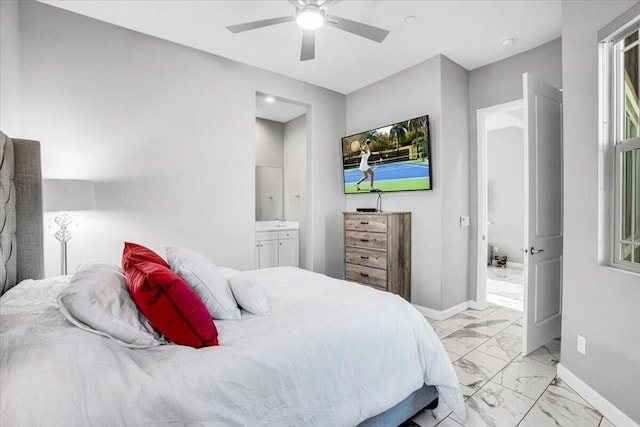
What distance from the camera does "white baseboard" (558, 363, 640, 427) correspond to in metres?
1.69

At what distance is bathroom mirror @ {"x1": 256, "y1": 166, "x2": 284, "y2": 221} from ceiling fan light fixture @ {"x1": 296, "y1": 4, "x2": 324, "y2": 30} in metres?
3.22

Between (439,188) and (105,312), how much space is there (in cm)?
319

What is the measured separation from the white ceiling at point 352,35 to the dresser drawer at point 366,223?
5.94 feet

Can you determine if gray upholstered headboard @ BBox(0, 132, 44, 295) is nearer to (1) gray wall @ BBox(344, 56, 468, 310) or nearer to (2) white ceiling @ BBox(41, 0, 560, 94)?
(2) white ceiling @ BBox(41, 0, 560, 94)

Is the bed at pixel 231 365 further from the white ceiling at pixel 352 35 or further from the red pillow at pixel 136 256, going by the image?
the white ceiling at pixel 352 35

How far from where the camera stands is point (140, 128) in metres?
2.90

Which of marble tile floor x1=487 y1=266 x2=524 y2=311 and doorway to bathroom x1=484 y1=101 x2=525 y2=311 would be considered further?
doorway to bathroom x1=484 y1=101 x2=525 y2=311

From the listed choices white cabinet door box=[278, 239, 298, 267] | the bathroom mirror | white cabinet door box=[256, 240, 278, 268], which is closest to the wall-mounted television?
white cabinet door box=[278, 239, 298, 267]

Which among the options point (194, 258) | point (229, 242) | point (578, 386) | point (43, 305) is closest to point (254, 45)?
point (229, 242)

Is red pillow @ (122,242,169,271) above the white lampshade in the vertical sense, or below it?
below

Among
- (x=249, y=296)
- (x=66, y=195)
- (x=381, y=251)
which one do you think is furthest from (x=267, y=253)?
(x=249, y=296)

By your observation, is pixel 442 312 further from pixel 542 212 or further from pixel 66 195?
pixel 66 195

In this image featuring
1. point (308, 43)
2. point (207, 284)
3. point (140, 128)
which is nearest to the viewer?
point (207, 284)

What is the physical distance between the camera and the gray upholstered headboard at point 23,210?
1810mm
